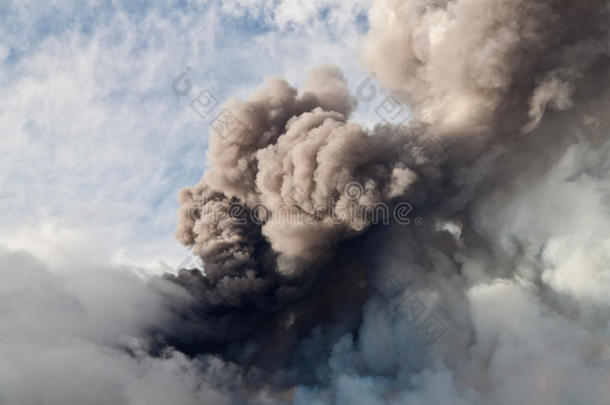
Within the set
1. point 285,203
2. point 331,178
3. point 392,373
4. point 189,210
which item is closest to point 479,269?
point 392,373

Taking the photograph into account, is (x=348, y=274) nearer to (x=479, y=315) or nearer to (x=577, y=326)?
(x=479, y=315)

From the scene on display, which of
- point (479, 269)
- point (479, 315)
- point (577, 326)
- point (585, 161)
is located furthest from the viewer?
point (479, 269)

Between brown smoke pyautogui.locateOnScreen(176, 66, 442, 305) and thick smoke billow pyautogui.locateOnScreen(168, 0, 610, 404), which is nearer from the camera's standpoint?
thick smoke billow pyautogui.locateOnScreen(168, 0, 610, 404)

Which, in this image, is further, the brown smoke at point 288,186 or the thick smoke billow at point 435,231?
the brown smoke at point 288,186

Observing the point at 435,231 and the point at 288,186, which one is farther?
the point at 435,231

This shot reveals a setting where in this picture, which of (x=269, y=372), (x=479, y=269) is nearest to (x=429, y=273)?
(x=479, y=269)

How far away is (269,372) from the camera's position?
104ft

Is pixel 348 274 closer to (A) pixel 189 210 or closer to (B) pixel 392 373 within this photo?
(B) pixel 392 373

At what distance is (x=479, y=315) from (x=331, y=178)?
36.3 feet

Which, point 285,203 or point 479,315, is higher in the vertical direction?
point 285,203

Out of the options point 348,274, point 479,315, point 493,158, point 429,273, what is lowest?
point 479,315

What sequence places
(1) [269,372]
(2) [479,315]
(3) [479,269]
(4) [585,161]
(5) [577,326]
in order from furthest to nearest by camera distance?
(1) [269,372]
(3) [479,269]
(2) [479,315]
(4) [585,161]
(5) [577,326]

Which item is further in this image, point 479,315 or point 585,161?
point 479,315

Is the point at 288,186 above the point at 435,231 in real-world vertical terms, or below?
above
